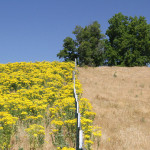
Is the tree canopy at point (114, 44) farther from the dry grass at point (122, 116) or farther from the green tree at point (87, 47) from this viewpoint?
the dry grass at point (122, 116)

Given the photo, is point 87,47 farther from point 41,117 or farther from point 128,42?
point 41,117

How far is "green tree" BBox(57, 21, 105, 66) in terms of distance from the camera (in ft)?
120

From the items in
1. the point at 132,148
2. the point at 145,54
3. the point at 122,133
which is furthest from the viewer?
the point at 145,54

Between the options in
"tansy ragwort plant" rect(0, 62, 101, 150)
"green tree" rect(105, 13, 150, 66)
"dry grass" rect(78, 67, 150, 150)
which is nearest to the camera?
"tansy ragwort plant" rect(0, 62, 101, 150)

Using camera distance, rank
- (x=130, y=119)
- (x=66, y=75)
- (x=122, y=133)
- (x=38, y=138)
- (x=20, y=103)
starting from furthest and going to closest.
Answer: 1. (x=66, y=75)
2. (x=130, y=119)
3. (x=20, y=103)
4. (x=122, y=133)
5. (x=38, y=138)

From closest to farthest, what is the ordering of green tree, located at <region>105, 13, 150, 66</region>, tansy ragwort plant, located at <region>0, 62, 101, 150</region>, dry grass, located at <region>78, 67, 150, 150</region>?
tansy ragwort plant, located at <region>0, 62, 101, 150</region>, dry grass, located at <region>78, 67, 150, 150</region>, green tree, located at <region>105, 13, 150, 66</region>

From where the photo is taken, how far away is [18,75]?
49.5ft

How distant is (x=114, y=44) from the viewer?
1476 inches

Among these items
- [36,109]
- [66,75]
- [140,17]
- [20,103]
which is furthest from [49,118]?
[140,17]

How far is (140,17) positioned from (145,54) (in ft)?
20.5

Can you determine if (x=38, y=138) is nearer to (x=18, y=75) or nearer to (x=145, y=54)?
(x=18, y=75)

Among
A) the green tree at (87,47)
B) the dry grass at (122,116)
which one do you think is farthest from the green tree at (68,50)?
the dry grass at (122,116)

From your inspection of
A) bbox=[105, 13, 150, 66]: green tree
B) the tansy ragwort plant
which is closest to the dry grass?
the tansy ragwort plant

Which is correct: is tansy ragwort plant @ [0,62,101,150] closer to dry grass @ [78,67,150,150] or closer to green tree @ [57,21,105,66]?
dry grass @ [78,67,150,150]
